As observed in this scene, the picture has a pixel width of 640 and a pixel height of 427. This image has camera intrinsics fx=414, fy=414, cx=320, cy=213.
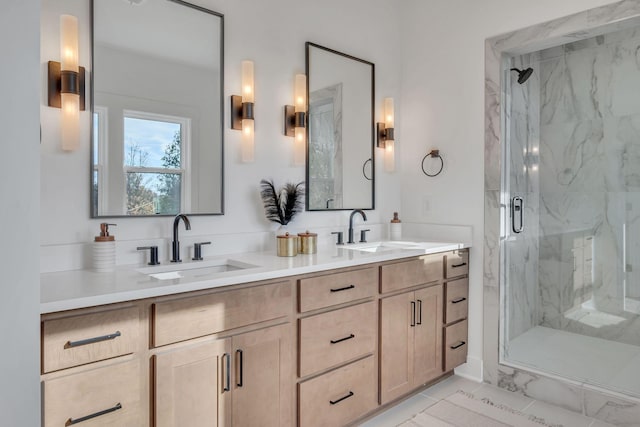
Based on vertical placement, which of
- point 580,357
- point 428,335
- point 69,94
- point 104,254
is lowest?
point 580,357

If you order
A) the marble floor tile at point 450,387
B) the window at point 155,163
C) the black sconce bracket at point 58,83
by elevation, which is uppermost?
the black sconce bracket at point 58,83

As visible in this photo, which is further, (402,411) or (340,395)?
(402,411)

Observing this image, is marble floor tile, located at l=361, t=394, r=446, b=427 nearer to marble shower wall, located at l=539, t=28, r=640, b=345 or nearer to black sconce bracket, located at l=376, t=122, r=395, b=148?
marble shower wall, located at l=539, t=28, r=640, b=345

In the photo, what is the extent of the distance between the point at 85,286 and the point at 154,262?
0.51 metres

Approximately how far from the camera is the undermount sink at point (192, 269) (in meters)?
1.87

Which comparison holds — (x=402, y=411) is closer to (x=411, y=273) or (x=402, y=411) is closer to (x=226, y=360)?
(x=411, y=273)

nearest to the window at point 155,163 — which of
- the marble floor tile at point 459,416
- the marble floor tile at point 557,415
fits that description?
the marble floor tile at point 459,416

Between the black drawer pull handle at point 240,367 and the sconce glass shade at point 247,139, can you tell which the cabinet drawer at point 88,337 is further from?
the sconce glass shade at point 247,139

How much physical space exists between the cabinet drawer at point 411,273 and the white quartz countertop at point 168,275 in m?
0.06

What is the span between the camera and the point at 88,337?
131 centimetres

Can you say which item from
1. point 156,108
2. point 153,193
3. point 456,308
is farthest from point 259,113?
point 456,308

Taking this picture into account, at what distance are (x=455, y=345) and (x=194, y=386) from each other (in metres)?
1.89

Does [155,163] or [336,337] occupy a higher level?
[155,163]

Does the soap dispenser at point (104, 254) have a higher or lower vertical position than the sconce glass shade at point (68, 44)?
lower
